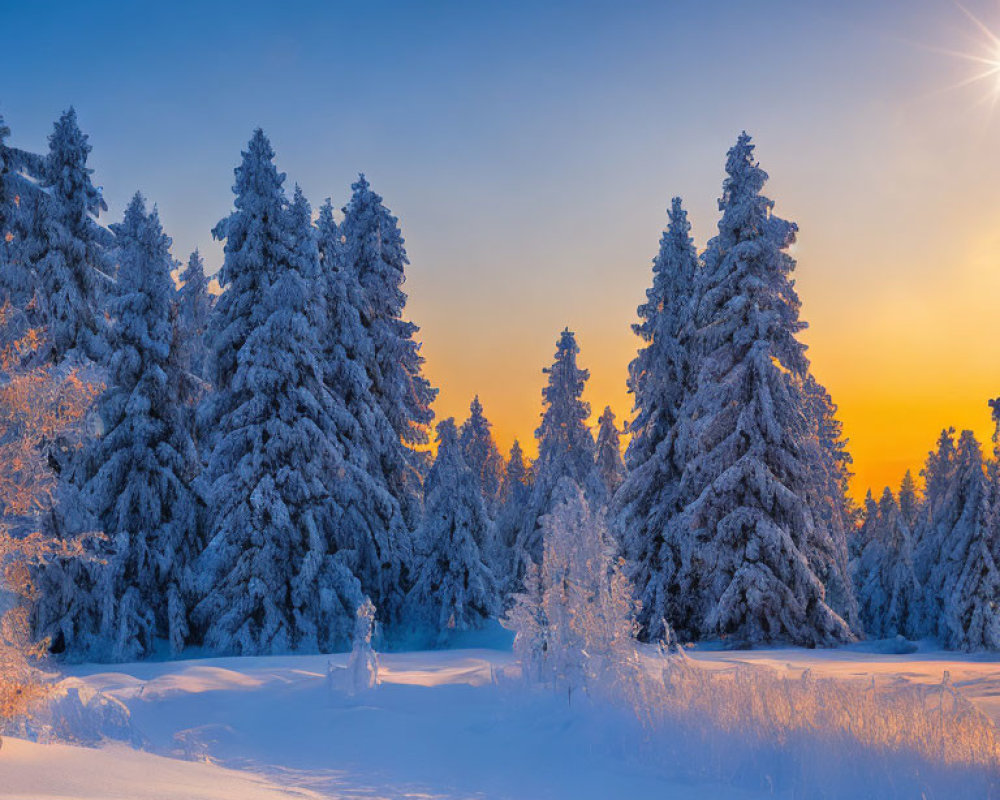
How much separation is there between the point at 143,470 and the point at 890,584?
3111 cm

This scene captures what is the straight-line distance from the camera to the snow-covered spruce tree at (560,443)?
34.7 metres

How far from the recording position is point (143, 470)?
20016 millimetres

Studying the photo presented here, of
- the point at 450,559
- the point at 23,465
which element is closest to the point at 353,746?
the point at 23,465

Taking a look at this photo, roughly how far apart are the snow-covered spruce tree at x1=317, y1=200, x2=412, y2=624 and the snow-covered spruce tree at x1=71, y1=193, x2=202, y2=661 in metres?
4.38

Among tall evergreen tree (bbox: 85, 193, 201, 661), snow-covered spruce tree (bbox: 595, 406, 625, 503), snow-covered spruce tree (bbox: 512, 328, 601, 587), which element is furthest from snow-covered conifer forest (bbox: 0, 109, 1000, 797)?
snow-covered spruce tree (bbox: 595, 406, 625, 503)

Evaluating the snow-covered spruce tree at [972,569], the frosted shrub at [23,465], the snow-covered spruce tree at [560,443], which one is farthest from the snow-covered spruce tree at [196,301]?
the snow-covered spruce tree at [972,569]

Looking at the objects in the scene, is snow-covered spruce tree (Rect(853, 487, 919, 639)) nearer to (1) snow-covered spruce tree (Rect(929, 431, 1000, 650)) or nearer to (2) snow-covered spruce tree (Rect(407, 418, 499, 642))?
(1) snow-covered spruce tree (Rect(929, 431, 1000, 650))

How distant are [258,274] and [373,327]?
218 inches

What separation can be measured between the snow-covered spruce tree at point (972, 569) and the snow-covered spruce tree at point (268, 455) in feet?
68.9

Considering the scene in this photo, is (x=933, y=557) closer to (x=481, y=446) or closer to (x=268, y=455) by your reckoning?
(x=268, y=455)

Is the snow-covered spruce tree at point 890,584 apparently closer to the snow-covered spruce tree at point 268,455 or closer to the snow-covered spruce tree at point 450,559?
the snow-covered spruce tree at point 450,559

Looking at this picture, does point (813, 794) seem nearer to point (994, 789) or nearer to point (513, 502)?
point (994, 789)

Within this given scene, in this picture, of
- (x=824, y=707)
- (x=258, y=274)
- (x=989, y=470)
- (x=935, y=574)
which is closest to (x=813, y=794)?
(x=824, y=707)

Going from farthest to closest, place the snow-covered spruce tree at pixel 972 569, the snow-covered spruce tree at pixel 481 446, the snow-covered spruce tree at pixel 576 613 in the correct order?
the snow-covered spruce tree at pixel 481 446
the snow-covered spruce tree at pixel 972 569
the snow-covered spruce tree at pixel 576 613
